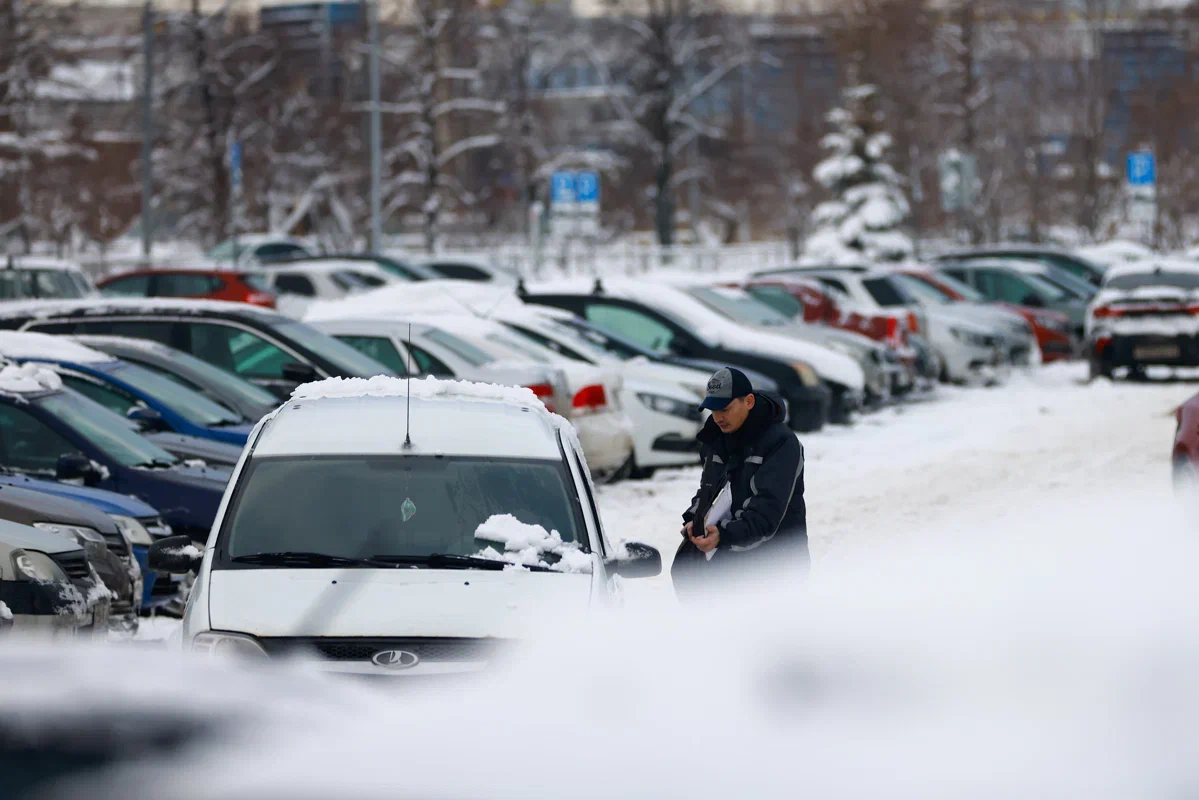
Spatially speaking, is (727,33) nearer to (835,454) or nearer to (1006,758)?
(835,454)

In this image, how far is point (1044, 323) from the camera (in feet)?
94.2

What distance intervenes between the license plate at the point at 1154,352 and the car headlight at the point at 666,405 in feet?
34.3

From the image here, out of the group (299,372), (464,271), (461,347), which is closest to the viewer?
(299,372)

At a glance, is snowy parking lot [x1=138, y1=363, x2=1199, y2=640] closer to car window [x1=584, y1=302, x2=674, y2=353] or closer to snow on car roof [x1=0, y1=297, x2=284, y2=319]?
car window [x1=584, y1=302, x2=674, y2=353]

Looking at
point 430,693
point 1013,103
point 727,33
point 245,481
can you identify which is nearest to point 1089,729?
point 430,693

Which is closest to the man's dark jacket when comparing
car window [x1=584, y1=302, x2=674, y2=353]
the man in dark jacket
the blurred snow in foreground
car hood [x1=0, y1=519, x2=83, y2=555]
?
the man in dark jacket

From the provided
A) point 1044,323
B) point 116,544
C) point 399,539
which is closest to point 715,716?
point 399,539

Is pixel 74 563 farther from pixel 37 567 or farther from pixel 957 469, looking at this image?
pixel 957 469

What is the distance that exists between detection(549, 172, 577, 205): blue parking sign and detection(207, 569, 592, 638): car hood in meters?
26.0

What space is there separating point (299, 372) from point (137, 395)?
1.66 m

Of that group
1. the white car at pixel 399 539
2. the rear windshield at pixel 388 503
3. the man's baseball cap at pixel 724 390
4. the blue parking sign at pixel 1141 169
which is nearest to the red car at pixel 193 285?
the white car at pixel 399 539

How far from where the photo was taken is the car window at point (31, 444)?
10547 mm

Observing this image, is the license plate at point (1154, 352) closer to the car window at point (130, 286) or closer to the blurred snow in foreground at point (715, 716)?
the car window at point (130, 286)

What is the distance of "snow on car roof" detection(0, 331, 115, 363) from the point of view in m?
11.9
